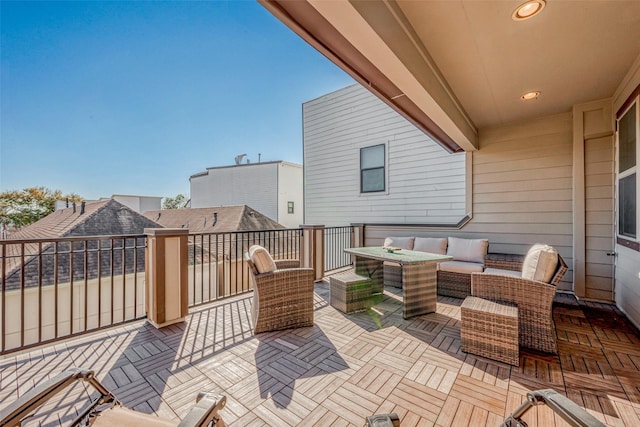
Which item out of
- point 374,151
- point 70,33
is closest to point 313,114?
point 374,151

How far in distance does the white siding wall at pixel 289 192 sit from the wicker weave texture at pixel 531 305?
11.9 metres

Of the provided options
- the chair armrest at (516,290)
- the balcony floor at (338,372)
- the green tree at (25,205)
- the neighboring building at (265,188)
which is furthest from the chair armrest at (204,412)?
the green tree at (25,205)

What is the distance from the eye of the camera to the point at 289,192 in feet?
46.5

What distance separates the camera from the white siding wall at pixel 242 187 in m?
13.9

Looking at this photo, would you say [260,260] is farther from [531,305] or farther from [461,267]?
[461,267]

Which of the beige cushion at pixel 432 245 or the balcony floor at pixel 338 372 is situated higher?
the beige cushion at pixel 432 245

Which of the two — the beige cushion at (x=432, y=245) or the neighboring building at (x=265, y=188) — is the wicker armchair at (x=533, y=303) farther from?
the neighboring building at (x=265, y=188)

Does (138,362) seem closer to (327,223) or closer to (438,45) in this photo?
(438,45)

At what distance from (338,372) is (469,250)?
11.0 feet

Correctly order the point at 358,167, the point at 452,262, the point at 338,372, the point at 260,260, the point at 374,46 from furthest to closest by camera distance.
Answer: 1. the point at 358,167
2. the point at 452,262
3. the point at 260,260
4. the point at 338,372
5. the point at 374,46

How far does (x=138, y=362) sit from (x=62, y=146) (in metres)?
17.9

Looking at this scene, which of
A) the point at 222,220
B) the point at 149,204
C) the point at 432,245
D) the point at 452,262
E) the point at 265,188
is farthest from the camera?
the point at 149,204

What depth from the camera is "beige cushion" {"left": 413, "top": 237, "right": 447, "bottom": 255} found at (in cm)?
460

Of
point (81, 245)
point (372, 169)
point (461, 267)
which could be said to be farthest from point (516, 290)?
point (81, 245)
